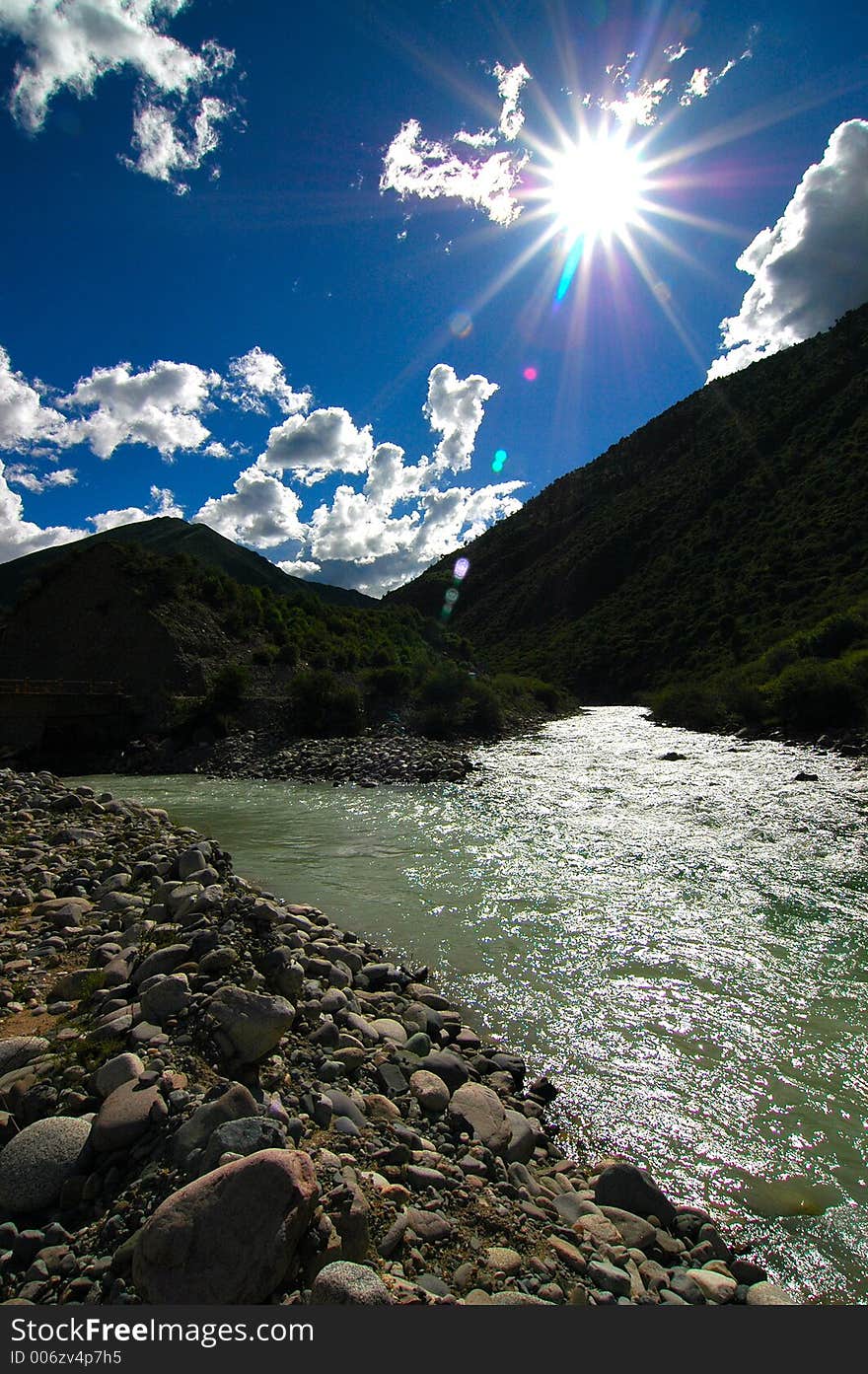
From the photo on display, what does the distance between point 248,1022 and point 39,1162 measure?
110 cm

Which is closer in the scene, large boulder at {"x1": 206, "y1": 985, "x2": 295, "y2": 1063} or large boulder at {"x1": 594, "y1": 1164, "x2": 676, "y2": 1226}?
large boulder at {"x1": 594, "y1": 1164, "x2": 676, "y2": 1226}

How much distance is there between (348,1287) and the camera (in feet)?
6.89

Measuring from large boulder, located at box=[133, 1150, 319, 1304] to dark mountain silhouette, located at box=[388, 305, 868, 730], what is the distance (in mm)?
23618

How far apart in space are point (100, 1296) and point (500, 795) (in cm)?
1352

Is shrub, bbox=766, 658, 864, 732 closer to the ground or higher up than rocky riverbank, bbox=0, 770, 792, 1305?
higher up

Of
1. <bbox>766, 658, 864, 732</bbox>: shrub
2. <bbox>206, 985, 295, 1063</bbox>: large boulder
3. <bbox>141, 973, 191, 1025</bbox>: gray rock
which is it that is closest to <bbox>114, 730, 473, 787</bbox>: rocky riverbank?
<bbox>766, 658, 864, 732</bbox>: shrub

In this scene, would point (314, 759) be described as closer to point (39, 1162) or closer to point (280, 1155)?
point (39, 1162)

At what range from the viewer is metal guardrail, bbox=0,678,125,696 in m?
26.9

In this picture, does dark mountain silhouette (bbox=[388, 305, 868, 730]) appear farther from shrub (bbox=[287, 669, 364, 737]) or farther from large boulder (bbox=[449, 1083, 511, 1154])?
large boulder (bbox=[449, 1083, 511, 1154])

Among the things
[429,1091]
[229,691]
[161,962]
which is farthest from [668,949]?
[229,691]

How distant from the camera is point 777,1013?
509 cm

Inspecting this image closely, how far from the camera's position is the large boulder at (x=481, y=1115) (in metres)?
3.52

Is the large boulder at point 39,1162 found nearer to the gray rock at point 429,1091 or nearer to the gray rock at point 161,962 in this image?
the gray rock at point 161,962

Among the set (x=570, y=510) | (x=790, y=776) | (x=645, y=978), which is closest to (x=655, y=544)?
(x=570, y=510)
